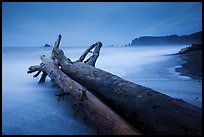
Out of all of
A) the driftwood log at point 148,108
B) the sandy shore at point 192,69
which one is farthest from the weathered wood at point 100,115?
the sandy shore at point 192,69

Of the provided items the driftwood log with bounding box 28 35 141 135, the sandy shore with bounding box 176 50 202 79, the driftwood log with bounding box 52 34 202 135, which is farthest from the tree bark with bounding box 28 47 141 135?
the sandy shore with bounding box 176 50 202 79

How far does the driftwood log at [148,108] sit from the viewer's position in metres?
1.82

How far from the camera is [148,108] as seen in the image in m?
2.19

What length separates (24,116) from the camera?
10.1 feet

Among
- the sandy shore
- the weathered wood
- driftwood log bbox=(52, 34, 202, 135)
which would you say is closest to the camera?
driftwood log bbox=(52, 34, 202, 135)

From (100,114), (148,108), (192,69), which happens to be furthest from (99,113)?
(192,69)

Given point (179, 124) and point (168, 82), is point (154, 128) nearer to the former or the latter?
point (179, 124)

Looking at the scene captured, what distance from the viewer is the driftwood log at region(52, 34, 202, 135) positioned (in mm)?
1817

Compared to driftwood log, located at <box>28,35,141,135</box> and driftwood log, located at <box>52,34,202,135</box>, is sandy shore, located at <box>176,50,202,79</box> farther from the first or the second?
driftwood log, located at <box>28,35,141,135</box>

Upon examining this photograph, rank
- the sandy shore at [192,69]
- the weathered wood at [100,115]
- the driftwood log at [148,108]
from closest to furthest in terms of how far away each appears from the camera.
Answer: the driftwood log at [148,108] < the weathered wood at [100,115] < the sandy shore at [192,69]

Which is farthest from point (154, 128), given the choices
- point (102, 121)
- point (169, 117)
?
point (102, 121)

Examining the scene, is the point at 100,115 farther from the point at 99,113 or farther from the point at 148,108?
the point at 148,108

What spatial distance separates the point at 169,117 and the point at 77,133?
1206mm

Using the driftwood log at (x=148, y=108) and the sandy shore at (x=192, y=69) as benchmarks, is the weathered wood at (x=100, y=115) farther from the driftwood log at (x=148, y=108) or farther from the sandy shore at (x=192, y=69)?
the sandy shore at (x=192, y=69)
